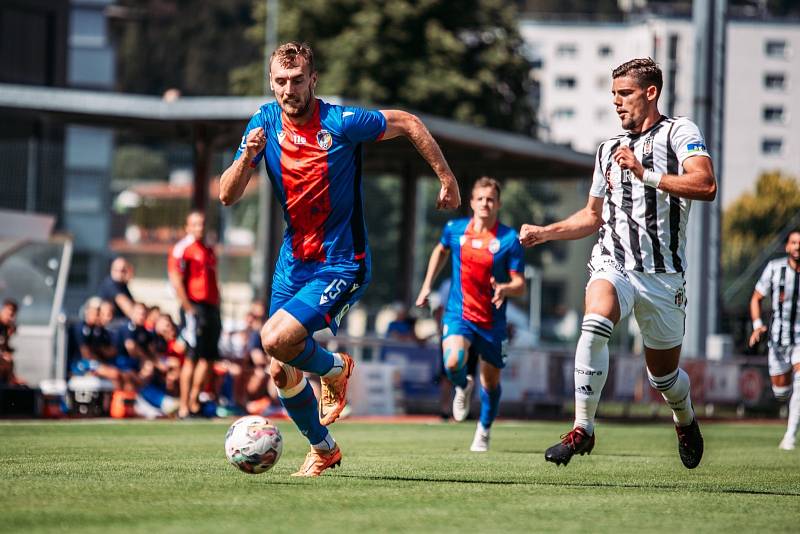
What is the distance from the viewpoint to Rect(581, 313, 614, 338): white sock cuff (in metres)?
8.11

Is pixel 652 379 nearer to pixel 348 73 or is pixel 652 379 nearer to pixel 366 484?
pixel 366 484

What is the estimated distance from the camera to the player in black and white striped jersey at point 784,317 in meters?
14.7

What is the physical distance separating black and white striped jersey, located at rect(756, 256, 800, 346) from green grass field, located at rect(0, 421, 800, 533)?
7.95 ft

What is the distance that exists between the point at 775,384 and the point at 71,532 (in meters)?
10.7

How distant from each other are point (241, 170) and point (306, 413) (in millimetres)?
1516

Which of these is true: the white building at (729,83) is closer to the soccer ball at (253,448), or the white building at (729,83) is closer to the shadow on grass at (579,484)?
the shadow on grass at (579,484)

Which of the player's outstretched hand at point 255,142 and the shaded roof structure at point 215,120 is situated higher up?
the shaded roof structure at point 215,120

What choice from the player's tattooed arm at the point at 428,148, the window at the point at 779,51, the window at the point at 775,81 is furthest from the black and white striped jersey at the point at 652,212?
the window at the point at 779,51

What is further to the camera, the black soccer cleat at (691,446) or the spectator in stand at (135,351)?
the spectator in stand at (135,351)

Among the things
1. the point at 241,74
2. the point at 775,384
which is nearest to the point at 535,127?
the point at 241,74

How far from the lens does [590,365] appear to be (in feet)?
26.9

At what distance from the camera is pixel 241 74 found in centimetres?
4941

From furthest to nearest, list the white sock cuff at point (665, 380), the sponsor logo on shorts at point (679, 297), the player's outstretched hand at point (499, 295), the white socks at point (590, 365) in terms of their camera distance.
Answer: the player's outstretched hand at point (499, 295)
the white sock cuff at point (665, 380)
the sponsor logo on shorts at point (679, 297)
the white socks at point (590, 365)

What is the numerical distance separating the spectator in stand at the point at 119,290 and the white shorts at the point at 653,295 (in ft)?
33.5
